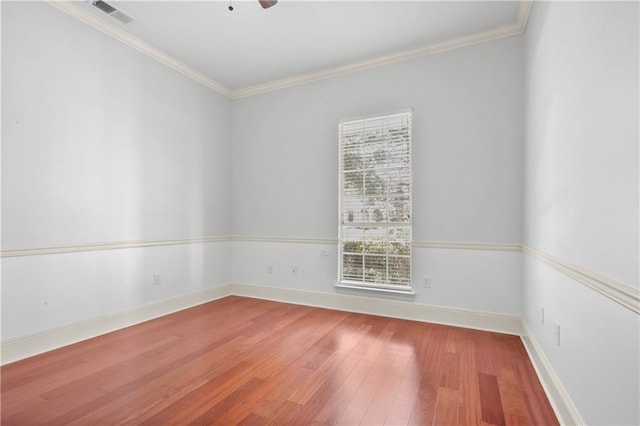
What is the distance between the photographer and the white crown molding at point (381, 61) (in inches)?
123

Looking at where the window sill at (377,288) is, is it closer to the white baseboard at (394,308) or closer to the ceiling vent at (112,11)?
the white baseboard at (394,308)

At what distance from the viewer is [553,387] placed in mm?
1869

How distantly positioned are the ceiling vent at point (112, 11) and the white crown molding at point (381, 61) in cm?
173

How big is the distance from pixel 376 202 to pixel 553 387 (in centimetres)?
228

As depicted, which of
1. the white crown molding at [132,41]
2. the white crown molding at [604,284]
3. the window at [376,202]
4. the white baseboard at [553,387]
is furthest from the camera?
the window at [376,202]

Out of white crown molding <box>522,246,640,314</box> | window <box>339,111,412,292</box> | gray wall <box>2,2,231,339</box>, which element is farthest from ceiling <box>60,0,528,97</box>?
white crown molding <box>522,246,640,314</box>

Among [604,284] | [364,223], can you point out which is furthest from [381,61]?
[604,284]

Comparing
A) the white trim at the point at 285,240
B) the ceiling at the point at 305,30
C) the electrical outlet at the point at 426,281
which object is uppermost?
the ceiling at the point at 305,30

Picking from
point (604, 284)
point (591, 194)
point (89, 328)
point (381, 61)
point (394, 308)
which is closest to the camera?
point (604, 284)

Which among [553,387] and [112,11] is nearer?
[553,387]

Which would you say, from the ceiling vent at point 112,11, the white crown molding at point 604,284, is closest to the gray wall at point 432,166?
the white crown molding at point 604,284

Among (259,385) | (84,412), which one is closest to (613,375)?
(259,385)

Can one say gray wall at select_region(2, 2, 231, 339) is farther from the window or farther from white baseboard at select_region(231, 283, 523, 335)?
the window

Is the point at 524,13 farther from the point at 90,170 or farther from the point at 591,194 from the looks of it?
the point at 90,170
